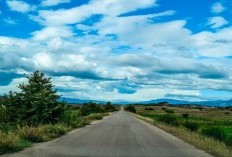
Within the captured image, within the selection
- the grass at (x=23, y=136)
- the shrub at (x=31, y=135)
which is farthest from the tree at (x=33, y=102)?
the shrub at (x=31, y=135)

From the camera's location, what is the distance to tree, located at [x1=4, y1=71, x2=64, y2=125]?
29.8 meters

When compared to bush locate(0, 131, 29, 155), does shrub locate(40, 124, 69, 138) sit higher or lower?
higher

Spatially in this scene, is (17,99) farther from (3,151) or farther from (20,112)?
(3,151)

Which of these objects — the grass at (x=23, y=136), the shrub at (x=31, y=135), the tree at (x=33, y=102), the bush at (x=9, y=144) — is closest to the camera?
the bush at (x=9, y=144)

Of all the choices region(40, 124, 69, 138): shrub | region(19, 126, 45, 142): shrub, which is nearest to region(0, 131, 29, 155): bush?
region(19, 126, 45, 142): shrub

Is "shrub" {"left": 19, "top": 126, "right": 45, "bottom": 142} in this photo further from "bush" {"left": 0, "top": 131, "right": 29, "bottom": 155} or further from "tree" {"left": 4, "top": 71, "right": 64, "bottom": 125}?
"tree" {"left": 4, "top": 71, "right": 64, "bottom": 125}

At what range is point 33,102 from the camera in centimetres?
2977

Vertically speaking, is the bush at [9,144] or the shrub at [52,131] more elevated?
the shrub at [52,131]

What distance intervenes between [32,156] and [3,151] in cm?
162

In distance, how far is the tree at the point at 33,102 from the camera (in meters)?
29.8

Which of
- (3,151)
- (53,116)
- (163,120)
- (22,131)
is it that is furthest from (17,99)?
(163,120)

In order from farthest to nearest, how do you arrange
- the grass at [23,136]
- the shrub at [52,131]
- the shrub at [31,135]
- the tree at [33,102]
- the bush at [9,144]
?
1. the tree at [33,102]
2. the shrub at [52,131]
3. the shrub at [31,135]
4. the grass at [23,136]
5. the bush at [9,144]

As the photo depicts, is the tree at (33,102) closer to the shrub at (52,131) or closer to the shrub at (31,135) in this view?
the shrub at (52,131)

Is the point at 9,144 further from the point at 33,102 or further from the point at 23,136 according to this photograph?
the point at 33,102
